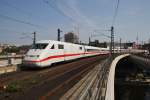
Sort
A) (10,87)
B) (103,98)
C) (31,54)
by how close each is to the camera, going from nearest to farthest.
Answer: (103,98), (10,87), (31,54)

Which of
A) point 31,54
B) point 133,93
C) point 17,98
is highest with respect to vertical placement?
point 31,54

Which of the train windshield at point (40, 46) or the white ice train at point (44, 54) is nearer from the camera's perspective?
the white ice train at point (44, 54)

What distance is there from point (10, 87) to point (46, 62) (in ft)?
32.1

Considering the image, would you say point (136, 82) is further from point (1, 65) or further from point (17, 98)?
point (17, 98)

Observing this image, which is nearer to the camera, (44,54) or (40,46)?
(44,54)

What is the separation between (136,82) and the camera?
4138 cm

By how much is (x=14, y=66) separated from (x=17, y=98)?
11.2 meters

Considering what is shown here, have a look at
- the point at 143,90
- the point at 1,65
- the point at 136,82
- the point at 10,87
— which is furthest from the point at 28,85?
the point at 136,82

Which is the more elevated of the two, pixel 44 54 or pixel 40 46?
pixel 40 46

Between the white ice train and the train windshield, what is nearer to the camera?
the white ice train

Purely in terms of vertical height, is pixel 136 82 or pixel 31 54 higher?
pixel 31 54

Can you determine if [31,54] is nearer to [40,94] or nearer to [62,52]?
[62,52]

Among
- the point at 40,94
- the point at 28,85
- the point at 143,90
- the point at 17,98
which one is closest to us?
the point at 17,98

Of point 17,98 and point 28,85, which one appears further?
point 28,85
